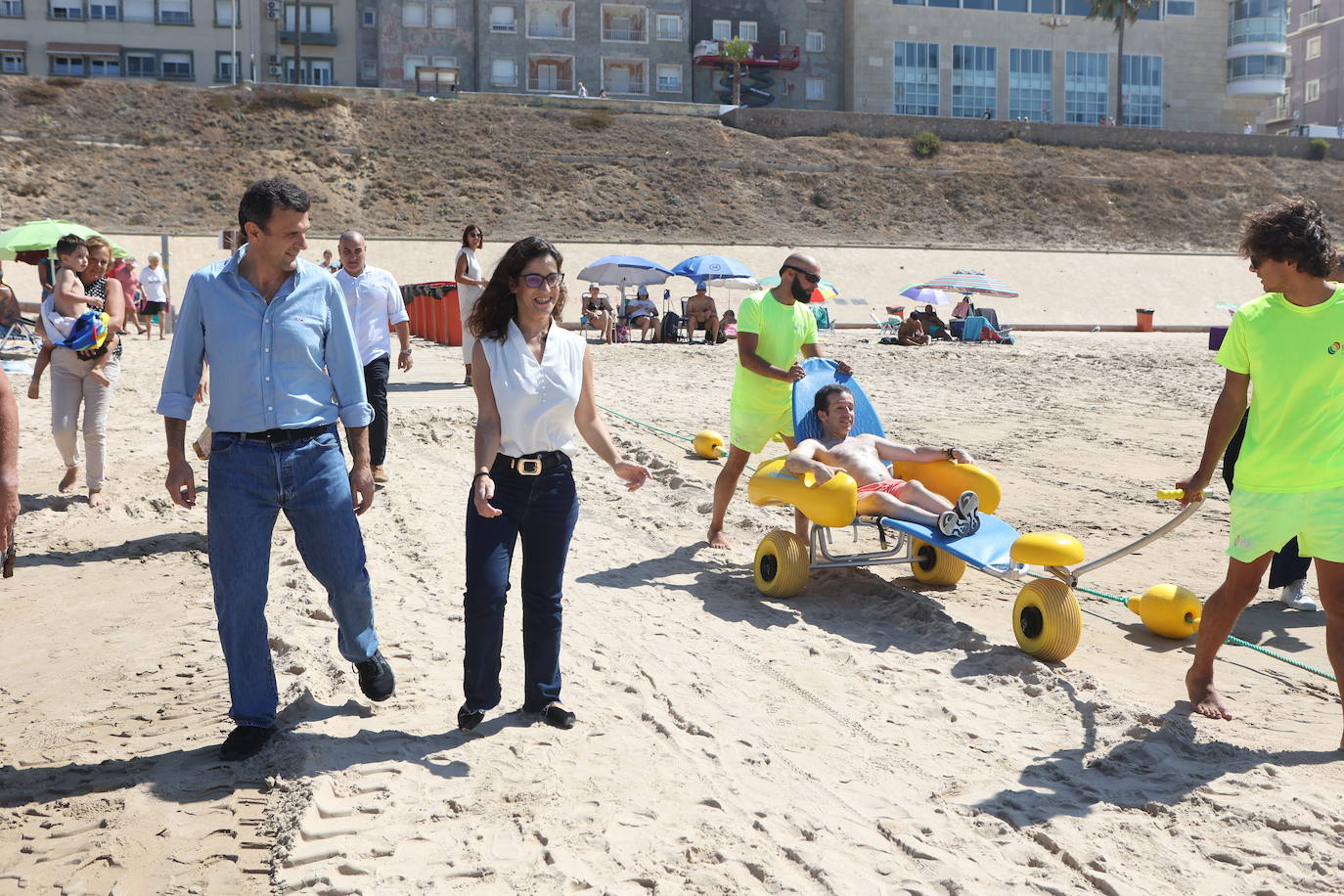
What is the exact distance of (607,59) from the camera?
64062mm

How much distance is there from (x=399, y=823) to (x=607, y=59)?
64.7 m

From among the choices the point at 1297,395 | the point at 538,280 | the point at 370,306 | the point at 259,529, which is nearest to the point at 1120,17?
the point at 370,306

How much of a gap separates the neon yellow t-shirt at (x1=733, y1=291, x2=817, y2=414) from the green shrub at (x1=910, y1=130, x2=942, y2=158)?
5007 centimetres

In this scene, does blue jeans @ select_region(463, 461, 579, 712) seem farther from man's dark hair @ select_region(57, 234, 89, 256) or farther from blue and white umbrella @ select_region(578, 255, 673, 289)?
blue and white umbrella @ select_region(578, 255, 673, 289)

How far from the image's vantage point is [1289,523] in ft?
13.2

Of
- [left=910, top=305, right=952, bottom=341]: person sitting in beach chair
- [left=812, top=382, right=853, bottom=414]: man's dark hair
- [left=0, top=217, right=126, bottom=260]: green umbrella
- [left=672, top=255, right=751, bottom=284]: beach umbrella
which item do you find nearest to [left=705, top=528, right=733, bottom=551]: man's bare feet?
[left=812, top=382, right=853, bottom=414]: man's dark hair

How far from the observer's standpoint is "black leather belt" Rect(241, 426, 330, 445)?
3.76m

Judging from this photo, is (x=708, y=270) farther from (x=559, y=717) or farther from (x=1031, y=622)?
(x=559, y=717)

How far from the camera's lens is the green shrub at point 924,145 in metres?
53.9

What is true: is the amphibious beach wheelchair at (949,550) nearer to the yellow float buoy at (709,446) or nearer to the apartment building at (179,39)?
the yellow float buoy at (709,446)

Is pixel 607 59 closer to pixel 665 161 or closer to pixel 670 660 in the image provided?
pixel 665 161

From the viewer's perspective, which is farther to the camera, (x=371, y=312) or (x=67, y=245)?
(x=371, y=312)

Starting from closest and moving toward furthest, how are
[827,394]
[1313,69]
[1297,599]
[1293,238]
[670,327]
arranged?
[1293,238] → [1297,599] → [827,394] → [670,327] → [1313,69]

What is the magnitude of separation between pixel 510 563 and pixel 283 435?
865mm
